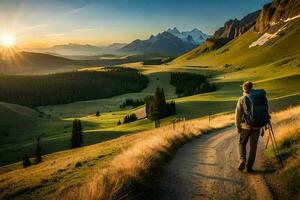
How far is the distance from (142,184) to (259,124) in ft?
15.2

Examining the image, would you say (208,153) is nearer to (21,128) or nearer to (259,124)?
(259,124)

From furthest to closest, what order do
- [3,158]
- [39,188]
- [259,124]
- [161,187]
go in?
[3,158] < [39,188] < [259,124] < [161,187]

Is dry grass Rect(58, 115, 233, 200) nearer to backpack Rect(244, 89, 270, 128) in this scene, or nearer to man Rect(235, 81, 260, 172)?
man Rect(235, 81, 260, 172)

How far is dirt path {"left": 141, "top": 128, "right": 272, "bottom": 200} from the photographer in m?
10.3

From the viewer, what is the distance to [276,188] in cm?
1052

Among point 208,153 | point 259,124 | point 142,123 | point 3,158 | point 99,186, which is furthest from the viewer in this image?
point 142,123

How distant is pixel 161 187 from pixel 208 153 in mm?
6915

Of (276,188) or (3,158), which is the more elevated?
(276,188)

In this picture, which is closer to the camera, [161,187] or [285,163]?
[161,187]

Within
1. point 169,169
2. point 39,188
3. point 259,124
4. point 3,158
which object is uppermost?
point 259,124

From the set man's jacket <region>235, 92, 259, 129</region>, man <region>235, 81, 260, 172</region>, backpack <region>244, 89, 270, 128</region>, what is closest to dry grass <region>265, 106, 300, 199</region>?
man <region>235, 81, 260, 172</region>

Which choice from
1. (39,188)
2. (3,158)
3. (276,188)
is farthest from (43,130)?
(276,188)

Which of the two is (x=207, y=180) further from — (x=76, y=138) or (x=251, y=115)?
(x=76, y=138)

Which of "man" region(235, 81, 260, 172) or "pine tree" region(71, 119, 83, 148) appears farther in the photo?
"pine tree" region(71, 119, 83, 148)
